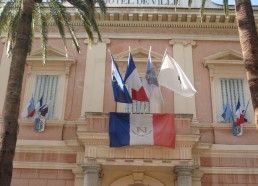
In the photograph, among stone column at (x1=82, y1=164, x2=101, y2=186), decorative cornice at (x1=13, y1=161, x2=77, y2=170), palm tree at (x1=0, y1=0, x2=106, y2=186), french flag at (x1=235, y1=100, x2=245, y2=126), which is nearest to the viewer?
palm tree at (x1=0, y1=0, x2=106, y2=186)

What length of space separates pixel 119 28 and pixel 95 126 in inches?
218

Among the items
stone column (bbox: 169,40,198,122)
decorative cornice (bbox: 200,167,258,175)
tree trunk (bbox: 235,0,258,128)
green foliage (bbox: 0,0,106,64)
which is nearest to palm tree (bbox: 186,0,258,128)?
tree trunk (bbox: 235,0,258,128)

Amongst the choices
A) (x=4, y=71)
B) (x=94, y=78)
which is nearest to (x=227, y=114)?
(x=94, y=78)

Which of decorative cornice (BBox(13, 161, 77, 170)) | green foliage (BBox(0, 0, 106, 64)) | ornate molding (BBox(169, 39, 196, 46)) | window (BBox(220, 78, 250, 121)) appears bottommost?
decorative cornice (BBox(13, 161, 77, 170))

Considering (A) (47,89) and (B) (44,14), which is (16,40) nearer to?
(B) (44,14)

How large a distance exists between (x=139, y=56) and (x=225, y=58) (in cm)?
367

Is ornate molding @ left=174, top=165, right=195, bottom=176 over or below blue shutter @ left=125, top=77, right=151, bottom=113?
below

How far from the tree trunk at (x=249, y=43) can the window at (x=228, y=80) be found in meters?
6.39

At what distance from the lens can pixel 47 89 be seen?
704 inches

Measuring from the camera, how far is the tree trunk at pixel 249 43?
32.9 feet

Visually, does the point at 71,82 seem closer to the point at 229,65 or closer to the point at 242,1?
the point at 229,65

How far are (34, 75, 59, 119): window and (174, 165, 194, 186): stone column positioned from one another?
5.85 metres

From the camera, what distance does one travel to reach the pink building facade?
15.1 metres

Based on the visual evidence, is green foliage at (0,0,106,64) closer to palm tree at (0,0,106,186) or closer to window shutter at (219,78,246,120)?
palm tree at (0,0,106,186)
